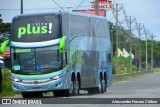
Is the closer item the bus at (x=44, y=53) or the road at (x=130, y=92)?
the bus at (x=44, y=53)

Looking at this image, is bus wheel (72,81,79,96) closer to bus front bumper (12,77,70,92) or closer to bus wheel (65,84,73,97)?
bus wheel (65,84,73,97)

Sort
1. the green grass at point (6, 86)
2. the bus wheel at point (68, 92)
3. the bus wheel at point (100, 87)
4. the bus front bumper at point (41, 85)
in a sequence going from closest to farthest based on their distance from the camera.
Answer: the bus front bumper at point (41, 85) < the bus wheel at point (68, 92) < the green grass at point (6, 86) < the bus wheel at point (100, 87)

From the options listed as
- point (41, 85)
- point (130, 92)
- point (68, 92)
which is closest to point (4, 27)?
point (130, 92)

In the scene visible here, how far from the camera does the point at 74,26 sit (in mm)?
29125

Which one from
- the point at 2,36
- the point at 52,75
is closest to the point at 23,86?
the point at 52,75

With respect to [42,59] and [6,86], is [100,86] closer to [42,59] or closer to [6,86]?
[6,86]

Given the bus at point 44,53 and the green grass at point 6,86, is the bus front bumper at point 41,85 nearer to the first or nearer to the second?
the bus at point 44,53

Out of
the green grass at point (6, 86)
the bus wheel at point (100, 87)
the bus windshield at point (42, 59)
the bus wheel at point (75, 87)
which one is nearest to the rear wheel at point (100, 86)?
the bus wheel at point (100, 87)

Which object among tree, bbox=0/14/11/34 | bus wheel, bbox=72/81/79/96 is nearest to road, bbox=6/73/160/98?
bus wheel, bbox=72/81/79/96

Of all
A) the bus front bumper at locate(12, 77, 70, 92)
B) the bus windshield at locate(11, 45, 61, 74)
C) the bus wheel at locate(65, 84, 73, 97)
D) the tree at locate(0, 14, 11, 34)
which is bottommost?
the bus wheel at locate(65, 84, 73, 97)

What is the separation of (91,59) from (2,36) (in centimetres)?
3142

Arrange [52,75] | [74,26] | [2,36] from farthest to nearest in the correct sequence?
[2,36] < [74,26] < [52,75]

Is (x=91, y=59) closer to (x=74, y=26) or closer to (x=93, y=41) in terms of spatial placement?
(x=93, y=41)

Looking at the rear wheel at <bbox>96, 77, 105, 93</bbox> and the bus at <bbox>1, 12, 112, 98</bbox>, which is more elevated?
the bus at <bbox>1, 12, 112, 98</bbox>
